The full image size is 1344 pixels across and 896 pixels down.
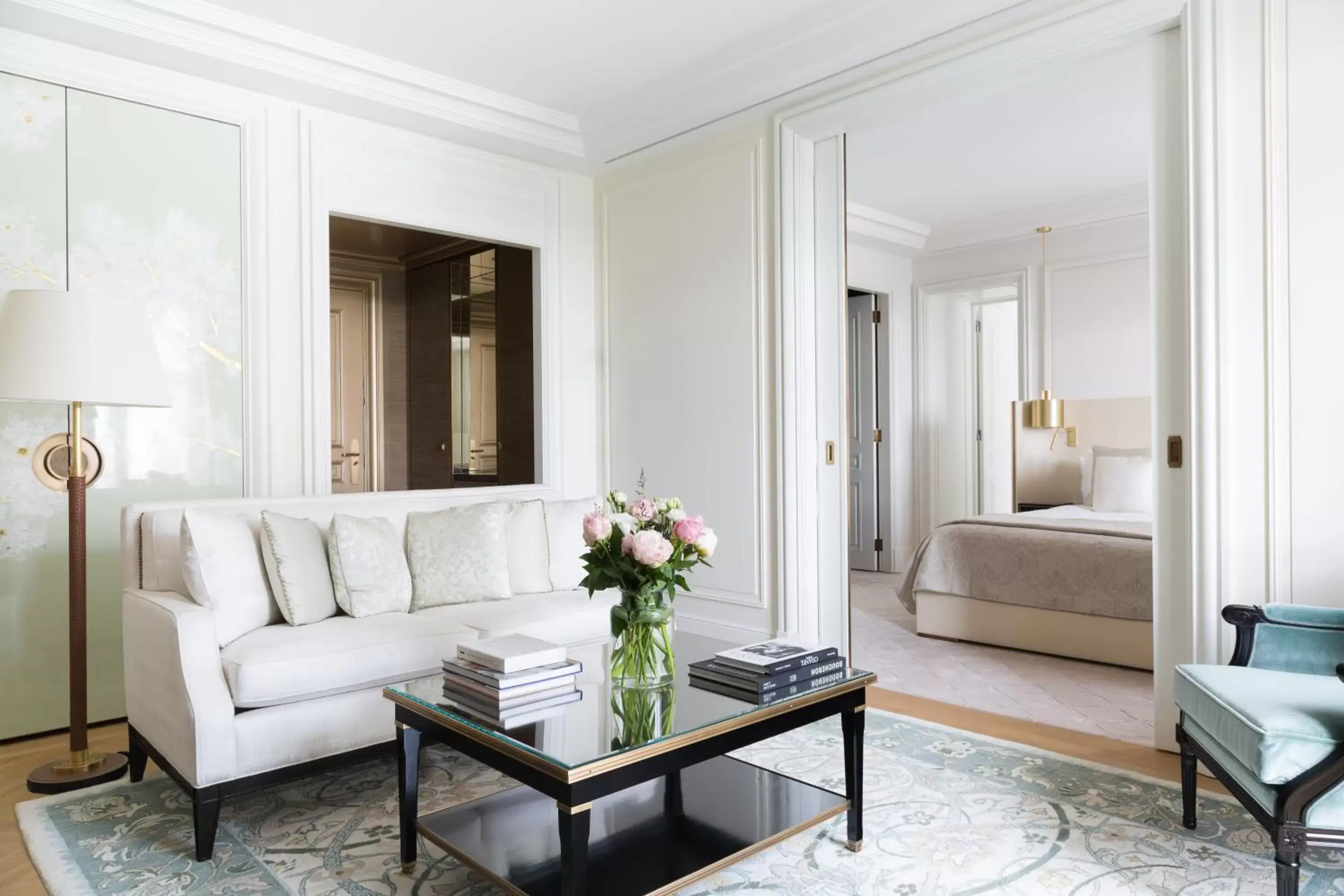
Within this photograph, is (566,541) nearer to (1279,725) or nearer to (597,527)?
(597,527)

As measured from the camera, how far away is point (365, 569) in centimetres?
306

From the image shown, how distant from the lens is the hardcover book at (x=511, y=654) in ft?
6.75

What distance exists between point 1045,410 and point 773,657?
4.72 meters

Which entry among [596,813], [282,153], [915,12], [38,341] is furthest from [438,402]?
[596,813]

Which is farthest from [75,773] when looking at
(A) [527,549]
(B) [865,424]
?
(B) [865,424]

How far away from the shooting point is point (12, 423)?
3426 mm

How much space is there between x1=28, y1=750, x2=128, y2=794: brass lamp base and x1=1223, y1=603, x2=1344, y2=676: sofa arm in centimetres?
344

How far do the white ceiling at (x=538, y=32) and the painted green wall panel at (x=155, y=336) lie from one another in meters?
0.72

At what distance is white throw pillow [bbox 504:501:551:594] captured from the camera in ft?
11.7

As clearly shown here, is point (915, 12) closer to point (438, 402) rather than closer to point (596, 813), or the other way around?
point (596, 813)

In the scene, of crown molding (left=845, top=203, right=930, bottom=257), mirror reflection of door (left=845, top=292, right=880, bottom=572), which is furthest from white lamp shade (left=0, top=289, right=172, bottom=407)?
mirror reflection of door (left=845, top=292, right=880, bottom=572)

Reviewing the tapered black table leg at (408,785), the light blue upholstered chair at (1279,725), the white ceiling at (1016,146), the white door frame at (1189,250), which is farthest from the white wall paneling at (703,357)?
the tapered black table leg at (408,785)

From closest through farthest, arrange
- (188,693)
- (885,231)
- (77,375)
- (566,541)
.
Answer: (188,693) < (77,375) < (566,541) < (885,231)

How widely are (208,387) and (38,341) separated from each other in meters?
1.13
